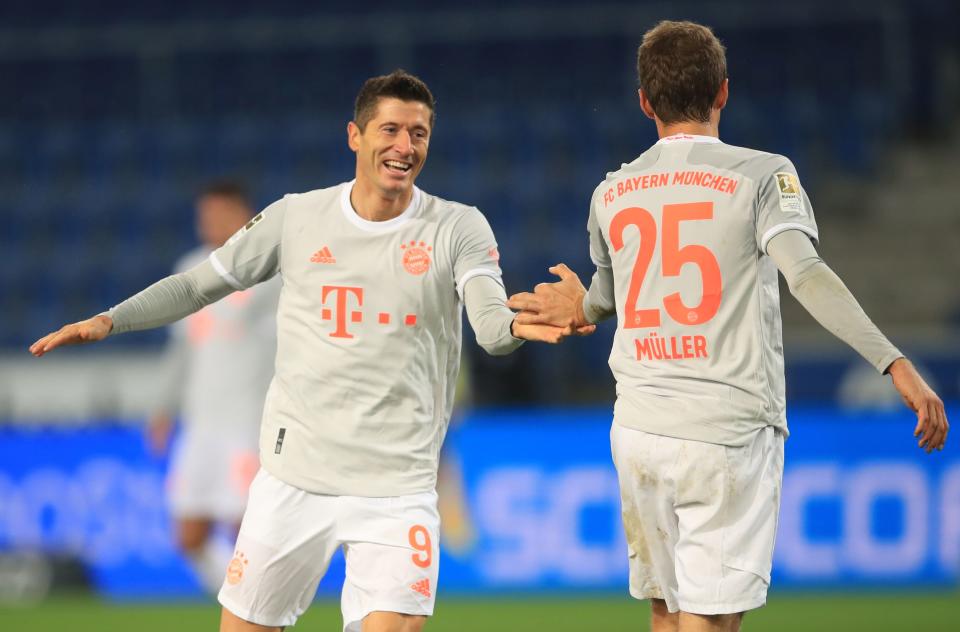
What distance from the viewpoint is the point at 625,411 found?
413cm

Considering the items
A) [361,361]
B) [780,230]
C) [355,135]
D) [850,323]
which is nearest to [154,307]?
[361,361]

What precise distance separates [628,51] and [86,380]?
7126 millimetres

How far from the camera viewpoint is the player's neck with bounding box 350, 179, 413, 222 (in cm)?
466

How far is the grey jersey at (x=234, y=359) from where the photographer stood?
794 centimetres

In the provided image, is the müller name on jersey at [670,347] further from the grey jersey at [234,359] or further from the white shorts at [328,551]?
Answer: the grey jersey at [234,359]

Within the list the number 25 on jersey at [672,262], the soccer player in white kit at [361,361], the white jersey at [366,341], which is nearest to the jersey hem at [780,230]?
the number 25 on jersey at [672,262]

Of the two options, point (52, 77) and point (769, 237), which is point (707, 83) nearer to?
point (769, 237)

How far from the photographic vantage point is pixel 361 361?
4.52 meters

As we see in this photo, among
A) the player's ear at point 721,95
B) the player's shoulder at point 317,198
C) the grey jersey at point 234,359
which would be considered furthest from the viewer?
the grey jersey at point 234,359

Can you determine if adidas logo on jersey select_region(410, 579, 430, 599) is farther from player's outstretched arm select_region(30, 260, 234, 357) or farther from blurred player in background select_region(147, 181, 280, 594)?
blurred player in background select_region(147, 181, 280, 594)

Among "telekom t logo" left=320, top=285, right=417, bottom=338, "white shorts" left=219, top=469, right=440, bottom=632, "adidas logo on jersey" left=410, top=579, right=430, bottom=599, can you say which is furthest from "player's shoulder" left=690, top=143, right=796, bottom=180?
"adidas logo on jersey" left=410, top=579, right=430, bottom=599

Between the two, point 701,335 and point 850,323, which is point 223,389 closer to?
point 701,335

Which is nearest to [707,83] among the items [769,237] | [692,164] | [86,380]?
[692,164]

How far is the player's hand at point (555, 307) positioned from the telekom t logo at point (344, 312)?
1.38 ft
